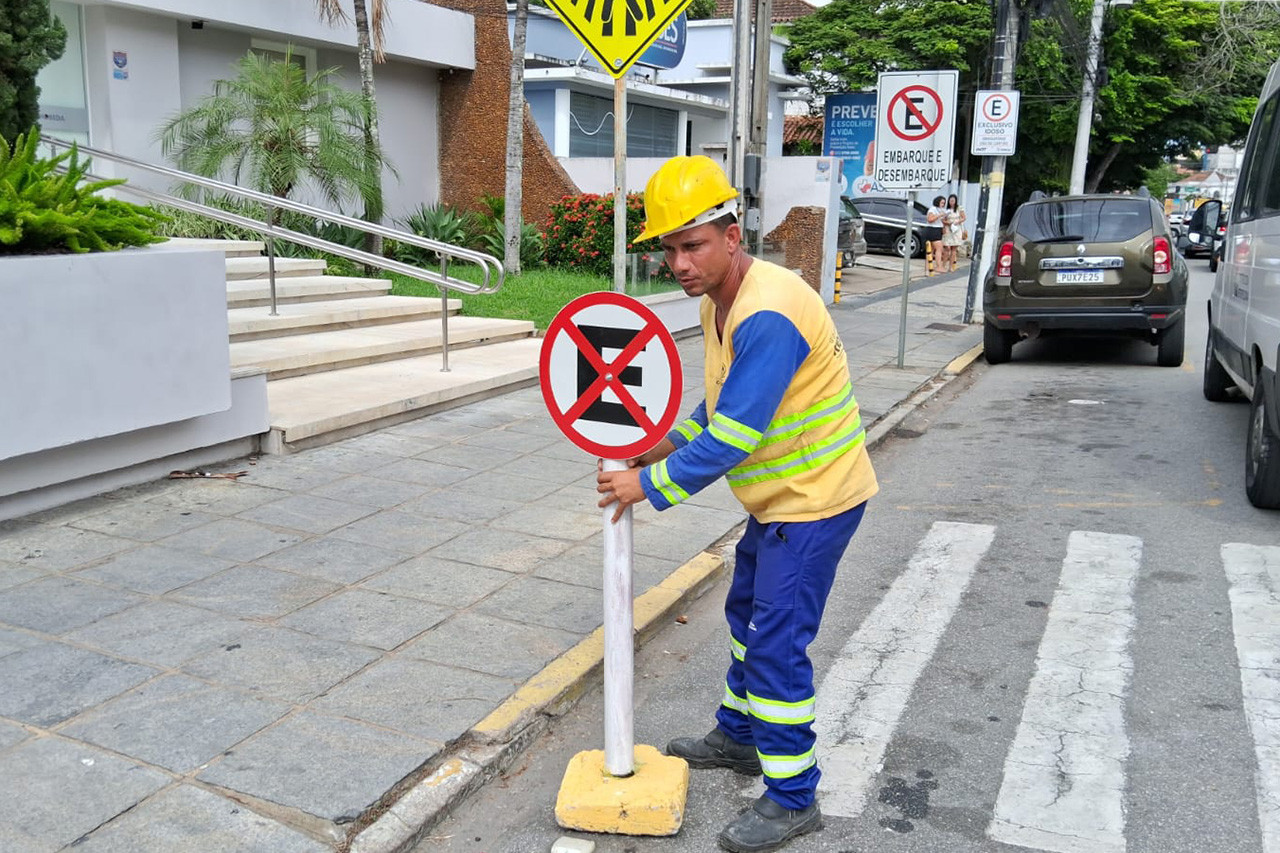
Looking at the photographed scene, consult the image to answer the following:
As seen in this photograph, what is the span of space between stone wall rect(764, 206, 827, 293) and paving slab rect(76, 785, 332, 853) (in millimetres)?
15079

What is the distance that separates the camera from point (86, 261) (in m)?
5.98

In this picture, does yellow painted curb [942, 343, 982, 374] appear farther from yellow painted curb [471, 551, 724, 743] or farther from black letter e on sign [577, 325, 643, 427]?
black letter e on sign [577, 325, 643, 427]

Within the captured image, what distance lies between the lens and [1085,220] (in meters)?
12.1

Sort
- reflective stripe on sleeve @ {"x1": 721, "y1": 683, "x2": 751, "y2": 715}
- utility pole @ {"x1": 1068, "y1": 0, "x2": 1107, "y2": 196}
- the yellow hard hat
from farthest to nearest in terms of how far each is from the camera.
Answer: utility pole @ {"x1": 1068, "y1": 0, "x2": 1107, "y2": 196}, reflective stripe on sleeve @ {"x1": 721, "y1": 683, "x2": 751, "y2": 715}, the yellow hard hat

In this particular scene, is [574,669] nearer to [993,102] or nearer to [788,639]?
[788,639]

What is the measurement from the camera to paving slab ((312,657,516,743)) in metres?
4.00

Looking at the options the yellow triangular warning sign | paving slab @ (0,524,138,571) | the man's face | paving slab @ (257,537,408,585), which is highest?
the yellow triangular warning sign

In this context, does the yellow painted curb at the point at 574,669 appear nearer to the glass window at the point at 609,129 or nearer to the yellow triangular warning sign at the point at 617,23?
the yellow triangular warning sign at the point at 617,23

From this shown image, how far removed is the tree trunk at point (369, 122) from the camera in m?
13.5

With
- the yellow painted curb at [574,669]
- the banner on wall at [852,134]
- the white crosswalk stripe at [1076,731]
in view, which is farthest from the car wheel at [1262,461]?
the banner on wall at [852,134]

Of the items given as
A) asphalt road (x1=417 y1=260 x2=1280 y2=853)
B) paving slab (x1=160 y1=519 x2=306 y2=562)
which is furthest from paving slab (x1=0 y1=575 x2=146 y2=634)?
asphalt road (x1=417 y1=260 x2=1280 y2=853)

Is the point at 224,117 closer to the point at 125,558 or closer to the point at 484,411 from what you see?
the point at 484,411

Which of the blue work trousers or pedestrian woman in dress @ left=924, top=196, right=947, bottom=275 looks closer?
the blue work trousers

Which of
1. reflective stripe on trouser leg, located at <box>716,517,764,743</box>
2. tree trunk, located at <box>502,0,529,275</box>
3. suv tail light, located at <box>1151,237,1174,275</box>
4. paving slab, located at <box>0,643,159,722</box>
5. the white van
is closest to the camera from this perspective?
reflective stripe on trouser leg, located at <box>716,517,764,743</box>
